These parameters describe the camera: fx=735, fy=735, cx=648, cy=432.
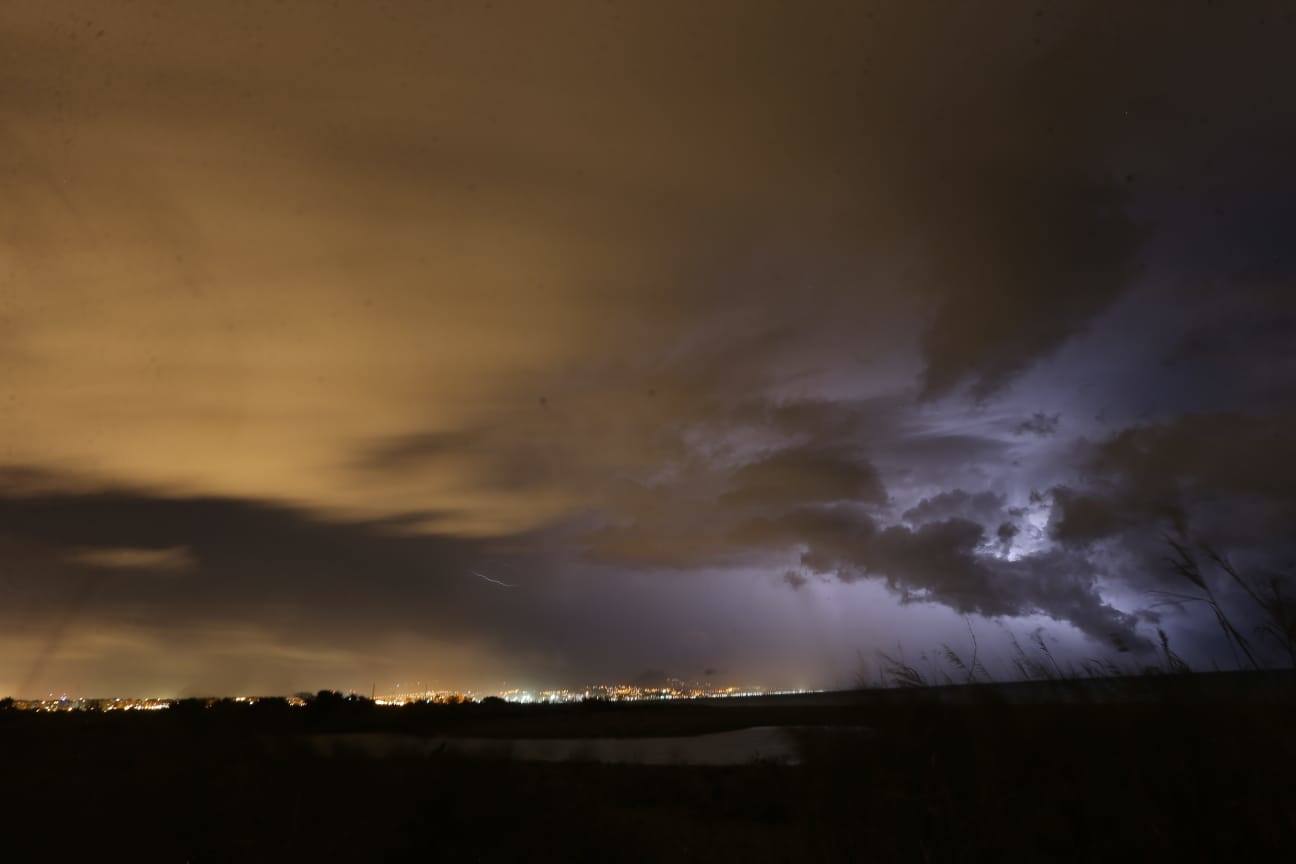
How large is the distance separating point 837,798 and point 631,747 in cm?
1975

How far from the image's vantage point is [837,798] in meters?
9.84

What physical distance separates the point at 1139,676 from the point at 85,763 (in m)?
15.7

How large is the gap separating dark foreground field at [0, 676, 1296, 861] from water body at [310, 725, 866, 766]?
3.62 metres

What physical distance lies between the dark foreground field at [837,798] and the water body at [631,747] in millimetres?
3618

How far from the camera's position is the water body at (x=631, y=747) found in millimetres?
19094

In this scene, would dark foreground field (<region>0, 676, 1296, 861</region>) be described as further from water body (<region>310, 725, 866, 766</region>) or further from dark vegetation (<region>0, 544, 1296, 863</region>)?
water body (<region>310, 725, 866, 766</region>)

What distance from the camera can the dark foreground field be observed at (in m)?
5.94

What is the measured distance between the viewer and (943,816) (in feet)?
20.1

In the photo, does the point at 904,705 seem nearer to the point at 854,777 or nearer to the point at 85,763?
the point at 854,777

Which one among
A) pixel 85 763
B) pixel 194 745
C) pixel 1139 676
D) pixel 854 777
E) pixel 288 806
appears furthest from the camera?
pixel 194 745

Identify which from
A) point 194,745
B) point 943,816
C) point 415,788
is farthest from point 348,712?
point 943,816

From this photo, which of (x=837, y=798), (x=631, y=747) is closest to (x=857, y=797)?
(x=837, y=798)

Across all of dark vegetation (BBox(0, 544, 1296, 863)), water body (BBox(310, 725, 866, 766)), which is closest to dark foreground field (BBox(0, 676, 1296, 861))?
dark vegetation (BBox(0, 544, 1296, 863))

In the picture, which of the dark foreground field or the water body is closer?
the dark foreground field
